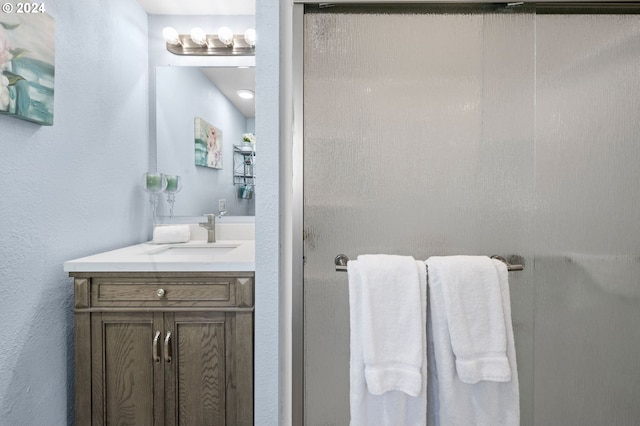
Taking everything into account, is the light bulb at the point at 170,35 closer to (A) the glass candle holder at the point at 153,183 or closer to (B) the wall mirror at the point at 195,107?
(B) the wall mirror at the point at 195,107

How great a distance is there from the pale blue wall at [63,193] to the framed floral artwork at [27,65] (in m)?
0.06

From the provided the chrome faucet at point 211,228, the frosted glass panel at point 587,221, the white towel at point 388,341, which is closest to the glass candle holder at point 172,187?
the chrome faucet at point 211,228

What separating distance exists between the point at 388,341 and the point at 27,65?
1498mm

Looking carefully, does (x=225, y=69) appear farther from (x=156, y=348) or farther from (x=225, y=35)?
(x=156, y=348)

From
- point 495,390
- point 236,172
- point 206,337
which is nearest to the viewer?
point 495,390

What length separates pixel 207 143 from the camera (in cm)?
204

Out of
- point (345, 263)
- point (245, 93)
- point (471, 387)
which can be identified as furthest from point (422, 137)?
point (245, 93)

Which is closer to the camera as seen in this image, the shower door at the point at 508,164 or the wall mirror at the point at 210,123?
the shower door at the point at 508,164

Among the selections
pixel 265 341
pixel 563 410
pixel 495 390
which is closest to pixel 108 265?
pixel 265 341

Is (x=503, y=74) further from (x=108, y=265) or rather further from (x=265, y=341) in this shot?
(x=108, y=265)

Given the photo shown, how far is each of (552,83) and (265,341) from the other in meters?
1.15

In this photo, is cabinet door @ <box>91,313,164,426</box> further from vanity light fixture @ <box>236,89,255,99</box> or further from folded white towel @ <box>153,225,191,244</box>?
vanity light fixture @ <box>236,89,255,99</box>

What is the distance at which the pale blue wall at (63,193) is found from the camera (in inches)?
47.6

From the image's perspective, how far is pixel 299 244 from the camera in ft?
3.39
